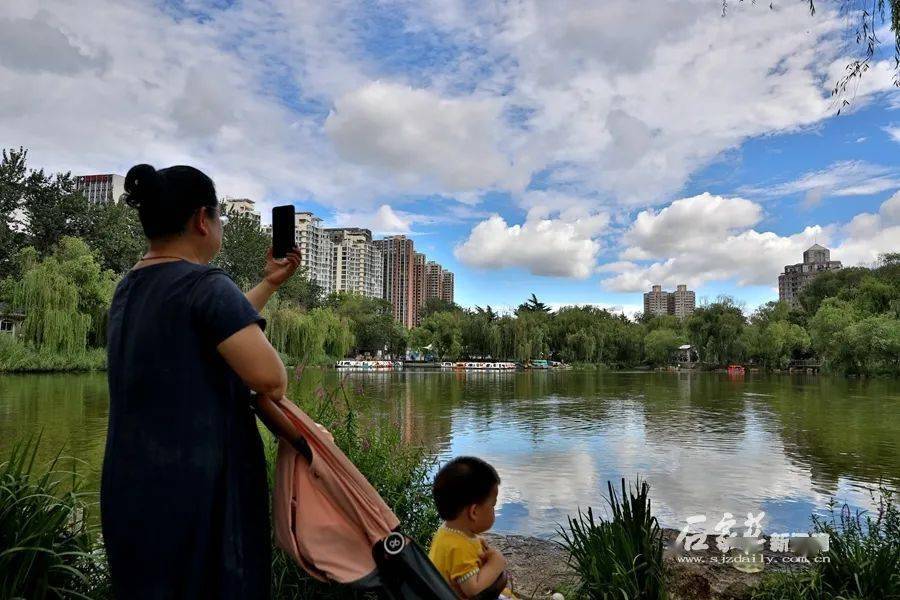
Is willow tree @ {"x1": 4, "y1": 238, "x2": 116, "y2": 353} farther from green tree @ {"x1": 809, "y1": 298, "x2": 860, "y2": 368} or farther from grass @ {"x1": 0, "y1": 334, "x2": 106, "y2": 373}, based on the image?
green tree @ {"x1": 809, "y1": 298, "x2": 860, "y2": 368}

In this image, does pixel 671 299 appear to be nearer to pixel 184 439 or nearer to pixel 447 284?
pixel 447 284

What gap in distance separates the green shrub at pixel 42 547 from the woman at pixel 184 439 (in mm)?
844

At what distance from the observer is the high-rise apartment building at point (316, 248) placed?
74625 mm

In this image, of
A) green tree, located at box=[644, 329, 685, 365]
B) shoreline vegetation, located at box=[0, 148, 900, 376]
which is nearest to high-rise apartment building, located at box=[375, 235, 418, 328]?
shoreline vegetation, located at box=[0, 148, 900, 376]

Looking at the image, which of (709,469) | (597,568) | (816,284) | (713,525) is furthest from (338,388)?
(816,284)

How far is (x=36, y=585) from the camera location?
1.78 meters

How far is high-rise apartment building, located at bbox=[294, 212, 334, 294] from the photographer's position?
74.6 m

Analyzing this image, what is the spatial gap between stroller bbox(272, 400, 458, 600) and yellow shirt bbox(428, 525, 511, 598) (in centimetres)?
38

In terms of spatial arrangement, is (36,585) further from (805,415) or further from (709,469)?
(805,415)

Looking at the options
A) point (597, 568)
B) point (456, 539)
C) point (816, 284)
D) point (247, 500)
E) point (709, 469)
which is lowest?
point (709, 469)

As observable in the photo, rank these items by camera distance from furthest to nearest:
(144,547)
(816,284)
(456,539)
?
(816,284) → (456,539) → (144,547)

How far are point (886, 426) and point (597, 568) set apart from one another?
38.4 ft

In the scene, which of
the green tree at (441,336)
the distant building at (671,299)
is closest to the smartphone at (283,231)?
the green tree at (441,336)

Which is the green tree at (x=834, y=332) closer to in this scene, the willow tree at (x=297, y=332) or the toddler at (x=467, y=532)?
the willow tree at (x=297, y=332)
